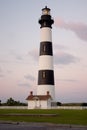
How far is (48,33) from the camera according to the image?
53406 millimetres

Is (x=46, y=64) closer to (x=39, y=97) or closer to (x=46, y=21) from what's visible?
(x=39, y=97)

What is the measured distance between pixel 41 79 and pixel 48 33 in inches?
305

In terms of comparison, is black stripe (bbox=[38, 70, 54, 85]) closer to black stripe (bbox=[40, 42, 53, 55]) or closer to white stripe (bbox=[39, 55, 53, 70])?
white stripe (bbox=[39, 55, 53, 70])

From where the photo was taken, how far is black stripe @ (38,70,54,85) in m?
51.8

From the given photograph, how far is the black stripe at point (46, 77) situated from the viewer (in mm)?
51781

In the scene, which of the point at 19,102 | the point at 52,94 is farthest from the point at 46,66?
the point at 19,102

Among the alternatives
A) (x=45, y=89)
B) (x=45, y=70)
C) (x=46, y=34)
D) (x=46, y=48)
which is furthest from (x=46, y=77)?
(x=46, y=34)

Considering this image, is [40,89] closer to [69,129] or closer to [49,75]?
[49,75]

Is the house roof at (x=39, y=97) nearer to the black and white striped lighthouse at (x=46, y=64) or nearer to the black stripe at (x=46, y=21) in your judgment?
the black and white striped lighthouse at (x=46, y=64)

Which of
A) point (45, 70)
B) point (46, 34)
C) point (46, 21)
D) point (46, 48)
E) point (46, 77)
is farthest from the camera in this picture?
point (46, 21)

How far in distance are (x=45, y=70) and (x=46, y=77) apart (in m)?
1.19

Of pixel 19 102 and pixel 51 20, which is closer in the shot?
pixel 51 20

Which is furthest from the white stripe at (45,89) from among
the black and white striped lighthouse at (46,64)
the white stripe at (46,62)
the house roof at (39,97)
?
the white stripe at (46,62)

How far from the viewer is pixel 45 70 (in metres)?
52.1
